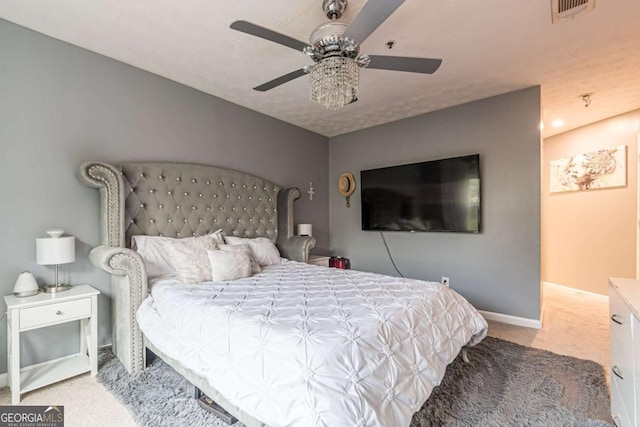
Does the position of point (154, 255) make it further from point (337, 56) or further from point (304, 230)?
point (337, 56)

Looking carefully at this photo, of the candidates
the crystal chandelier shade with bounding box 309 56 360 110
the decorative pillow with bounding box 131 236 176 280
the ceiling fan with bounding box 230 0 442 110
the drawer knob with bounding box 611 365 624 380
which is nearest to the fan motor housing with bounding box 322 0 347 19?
the ceiling fan with bounding box 230 0 442 110

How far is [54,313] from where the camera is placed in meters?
2.01

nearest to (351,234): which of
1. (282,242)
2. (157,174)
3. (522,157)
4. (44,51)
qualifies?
(282,242)

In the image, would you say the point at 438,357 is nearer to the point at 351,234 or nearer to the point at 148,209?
the point at 148,209

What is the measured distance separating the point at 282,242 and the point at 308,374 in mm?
2803

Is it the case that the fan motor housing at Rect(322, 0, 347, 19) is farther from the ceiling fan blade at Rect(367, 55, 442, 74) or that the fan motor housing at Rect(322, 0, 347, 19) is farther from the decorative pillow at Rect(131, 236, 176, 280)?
the decorative pillow at Rect(131, 236, 176, 280)

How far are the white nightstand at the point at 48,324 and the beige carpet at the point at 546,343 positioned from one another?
8 centimetres

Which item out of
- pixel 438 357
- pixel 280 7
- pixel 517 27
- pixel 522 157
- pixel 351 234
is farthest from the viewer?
pixel 351 234

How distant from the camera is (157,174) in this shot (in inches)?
114

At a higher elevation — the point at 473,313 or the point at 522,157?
the point at 522,157

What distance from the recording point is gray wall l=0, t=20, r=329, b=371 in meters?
2.19

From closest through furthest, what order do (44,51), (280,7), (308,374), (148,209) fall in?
(308,374) → (280,7) → (44,51) → (148,209)

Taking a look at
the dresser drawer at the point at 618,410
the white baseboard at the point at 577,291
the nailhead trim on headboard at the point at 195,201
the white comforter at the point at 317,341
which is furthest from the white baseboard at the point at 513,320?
the nailhead trim on headboard at the point at 195,201

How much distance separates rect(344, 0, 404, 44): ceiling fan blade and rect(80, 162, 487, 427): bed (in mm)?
1560
